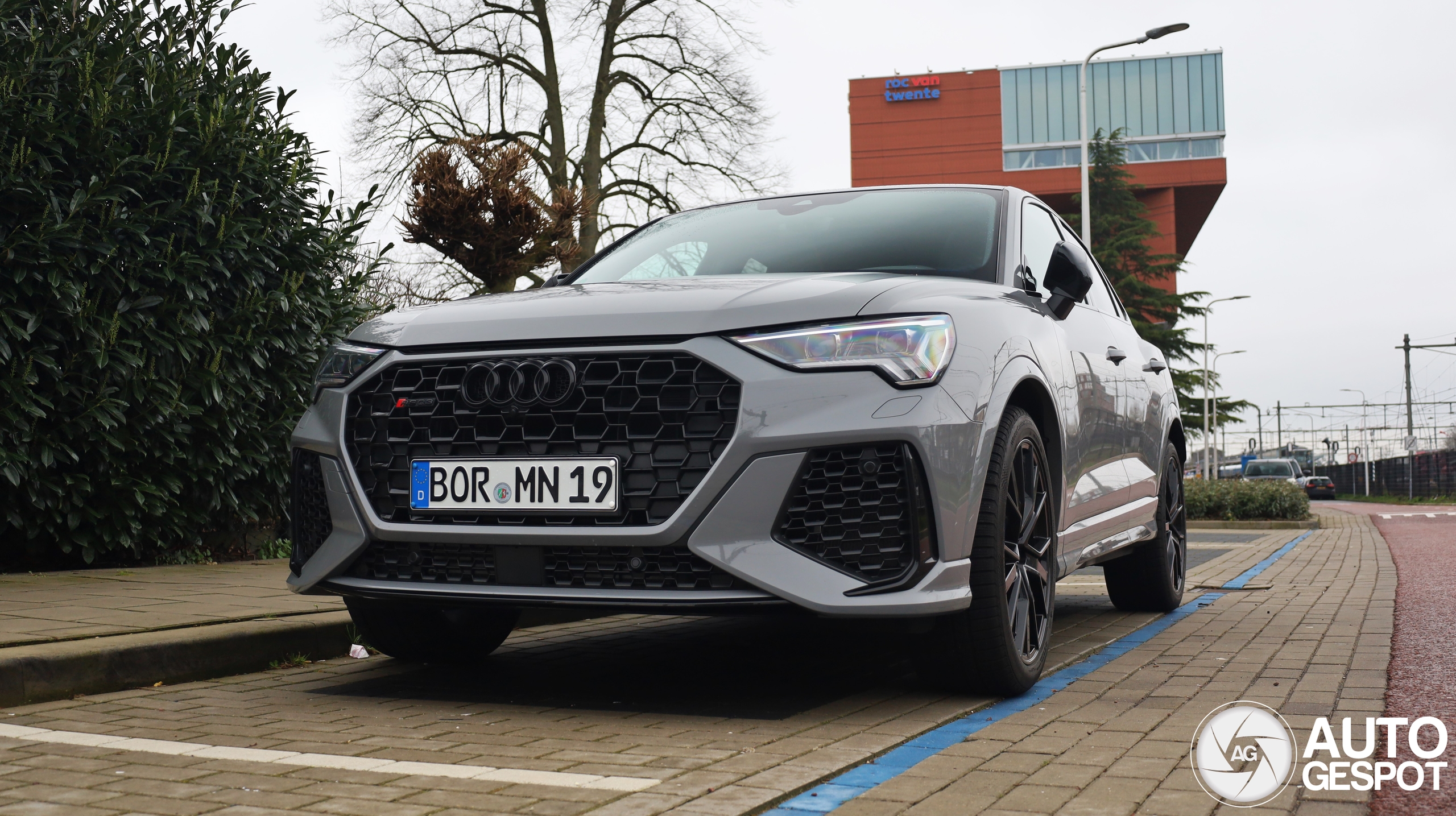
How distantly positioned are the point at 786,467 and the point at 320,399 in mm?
1585

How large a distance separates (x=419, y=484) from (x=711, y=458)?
0.92 meters

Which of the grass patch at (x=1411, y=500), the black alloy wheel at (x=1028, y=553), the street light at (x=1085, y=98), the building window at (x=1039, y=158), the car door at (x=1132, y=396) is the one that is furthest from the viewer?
the building window at (x=1039, y=158)

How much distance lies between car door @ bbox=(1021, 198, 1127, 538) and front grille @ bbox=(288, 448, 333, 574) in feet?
8.29

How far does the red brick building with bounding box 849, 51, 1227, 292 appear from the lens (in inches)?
2542

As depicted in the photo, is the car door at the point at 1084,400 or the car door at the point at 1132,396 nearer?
the car door at the point at 1084,400

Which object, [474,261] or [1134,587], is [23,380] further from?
[474,261]

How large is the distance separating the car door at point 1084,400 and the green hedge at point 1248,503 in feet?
61.5

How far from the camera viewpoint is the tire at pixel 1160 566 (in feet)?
23.0

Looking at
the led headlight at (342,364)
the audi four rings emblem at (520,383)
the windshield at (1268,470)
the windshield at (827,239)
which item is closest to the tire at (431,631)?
the led headlight at (342,364)

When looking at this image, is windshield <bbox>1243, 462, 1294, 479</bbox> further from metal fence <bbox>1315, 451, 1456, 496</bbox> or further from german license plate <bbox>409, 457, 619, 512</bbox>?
german license plate <bbox>409, 457, 619, 512</bbox>

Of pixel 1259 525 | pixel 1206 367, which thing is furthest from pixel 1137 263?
pixel 1259 525

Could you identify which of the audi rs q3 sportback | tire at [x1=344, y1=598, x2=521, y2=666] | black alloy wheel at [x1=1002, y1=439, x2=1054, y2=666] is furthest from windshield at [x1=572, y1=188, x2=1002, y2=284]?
tire at [x1=344, y1=598, x2=521, y2=666]

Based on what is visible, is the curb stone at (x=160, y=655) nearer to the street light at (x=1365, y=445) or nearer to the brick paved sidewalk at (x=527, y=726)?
the brick paved sidewalk at (x=527, y=726)

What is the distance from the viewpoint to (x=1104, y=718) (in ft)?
13.1
